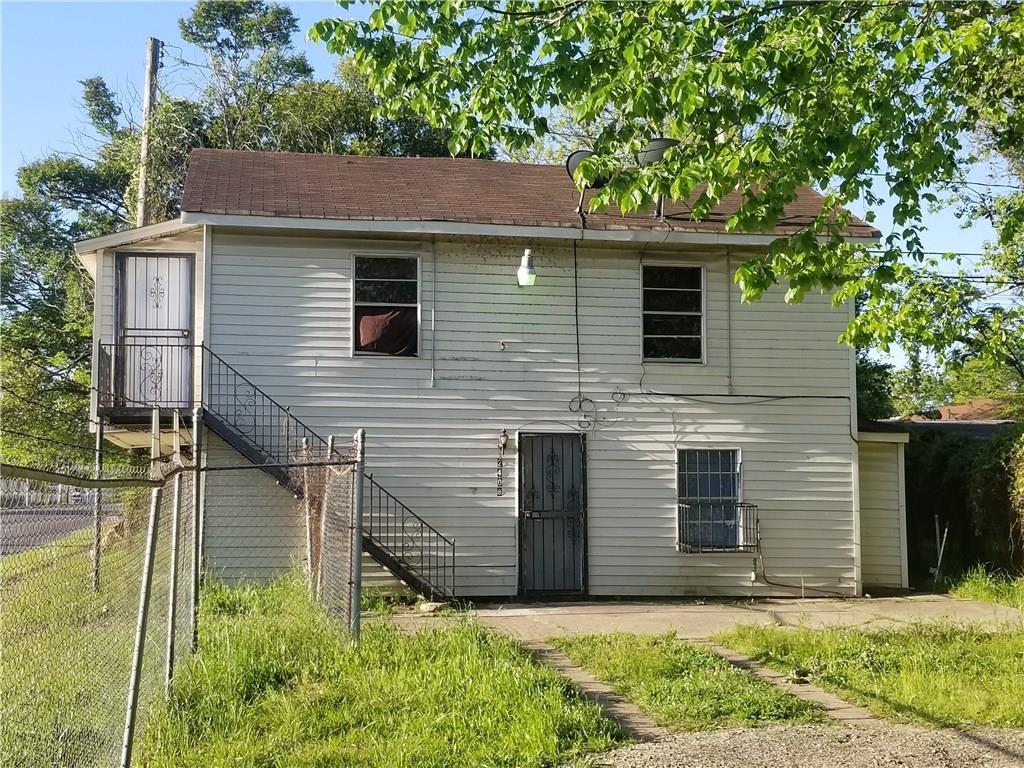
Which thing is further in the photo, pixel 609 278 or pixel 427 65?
pixel 609 278

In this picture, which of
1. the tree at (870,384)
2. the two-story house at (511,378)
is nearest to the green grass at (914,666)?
the two-story house at (511,378)

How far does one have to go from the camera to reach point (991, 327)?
471 inches

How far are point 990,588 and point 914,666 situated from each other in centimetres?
615

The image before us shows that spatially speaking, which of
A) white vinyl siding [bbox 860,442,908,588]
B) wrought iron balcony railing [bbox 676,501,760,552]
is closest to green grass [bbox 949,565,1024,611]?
white vinyl siding [bbox 860,442,908,588]

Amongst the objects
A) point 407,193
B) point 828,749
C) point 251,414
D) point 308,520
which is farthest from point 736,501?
point 828,749

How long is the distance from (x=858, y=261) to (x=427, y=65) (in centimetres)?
463

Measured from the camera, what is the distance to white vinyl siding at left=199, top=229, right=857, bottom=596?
41.1 ft

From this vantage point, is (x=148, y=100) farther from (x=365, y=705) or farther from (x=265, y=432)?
(x=365, y=705)

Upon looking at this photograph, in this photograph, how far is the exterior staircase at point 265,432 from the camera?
1194 cm

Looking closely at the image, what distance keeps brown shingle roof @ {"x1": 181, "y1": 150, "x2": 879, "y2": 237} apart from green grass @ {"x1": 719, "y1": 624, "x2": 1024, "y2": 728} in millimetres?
6057

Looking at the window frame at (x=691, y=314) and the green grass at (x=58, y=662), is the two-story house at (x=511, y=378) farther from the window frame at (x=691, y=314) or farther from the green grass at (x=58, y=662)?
the green grass at (x=58, y=662)

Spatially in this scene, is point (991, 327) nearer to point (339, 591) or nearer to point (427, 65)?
point (427, 65)

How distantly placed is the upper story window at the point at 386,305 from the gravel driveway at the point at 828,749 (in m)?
7.71

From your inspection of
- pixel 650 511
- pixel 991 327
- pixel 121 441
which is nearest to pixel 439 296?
pixel 650 511
